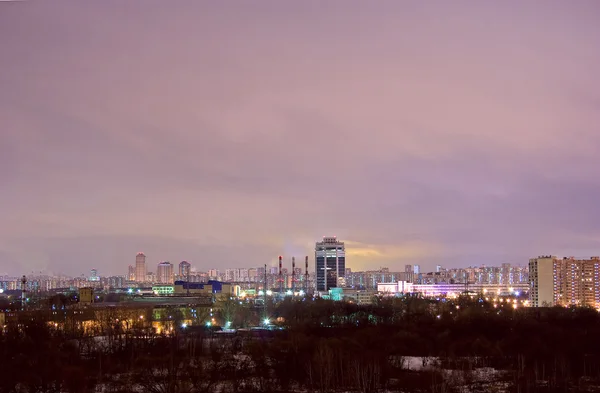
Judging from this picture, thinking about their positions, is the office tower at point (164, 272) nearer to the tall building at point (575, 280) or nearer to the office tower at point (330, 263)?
the office tower at point (330, 263)


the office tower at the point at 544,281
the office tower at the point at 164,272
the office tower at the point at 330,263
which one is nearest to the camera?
the office tower at the point at 544,281

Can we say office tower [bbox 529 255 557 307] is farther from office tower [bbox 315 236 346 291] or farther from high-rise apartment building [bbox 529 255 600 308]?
office tower [bbox 315 236 346 291]

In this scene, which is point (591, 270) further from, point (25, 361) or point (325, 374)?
point (25, 361)

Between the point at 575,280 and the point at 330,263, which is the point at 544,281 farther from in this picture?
the point at 330,263

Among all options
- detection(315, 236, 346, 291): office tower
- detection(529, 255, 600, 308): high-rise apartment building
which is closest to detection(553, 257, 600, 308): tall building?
detection(529, 255, 600, 308): high-rise apartment building

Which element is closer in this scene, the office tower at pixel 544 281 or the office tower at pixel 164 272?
the office tower at pixel 544 281

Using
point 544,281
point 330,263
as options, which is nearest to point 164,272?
point 330,263

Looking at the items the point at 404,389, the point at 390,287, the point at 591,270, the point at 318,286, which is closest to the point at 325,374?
the point at 404,389

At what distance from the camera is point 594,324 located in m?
28.5

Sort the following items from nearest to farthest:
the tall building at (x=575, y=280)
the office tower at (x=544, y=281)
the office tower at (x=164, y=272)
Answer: the tall building at (x=575, y=280), the office tower at (x=544, y=281), the office tower at (x=164, y=272)

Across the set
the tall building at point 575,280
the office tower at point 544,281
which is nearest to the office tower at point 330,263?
the office tower at point 544,281

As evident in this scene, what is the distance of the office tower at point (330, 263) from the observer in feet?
277

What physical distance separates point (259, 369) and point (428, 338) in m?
8.20

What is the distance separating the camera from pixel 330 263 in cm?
8519
